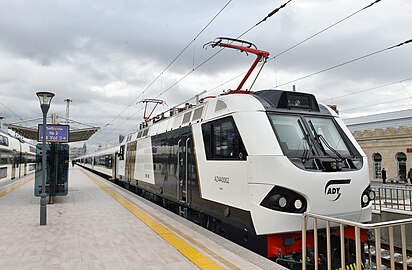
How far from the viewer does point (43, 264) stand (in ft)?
15.7

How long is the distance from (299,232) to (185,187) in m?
3.42

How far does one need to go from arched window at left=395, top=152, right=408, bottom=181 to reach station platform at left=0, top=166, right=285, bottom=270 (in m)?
23.8

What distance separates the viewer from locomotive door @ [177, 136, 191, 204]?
306 inches

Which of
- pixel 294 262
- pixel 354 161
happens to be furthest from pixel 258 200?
pixel 354 161

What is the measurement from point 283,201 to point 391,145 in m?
26.0

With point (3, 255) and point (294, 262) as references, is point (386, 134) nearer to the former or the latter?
point (294, 262)

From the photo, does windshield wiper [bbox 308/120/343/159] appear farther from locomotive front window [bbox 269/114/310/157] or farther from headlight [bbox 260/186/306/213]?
headlight [bbox 260/186/306/213]

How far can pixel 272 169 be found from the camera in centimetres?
496

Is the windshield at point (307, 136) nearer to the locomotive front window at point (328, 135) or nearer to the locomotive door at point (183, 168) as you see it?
the locomotive front window at point (328, 135)

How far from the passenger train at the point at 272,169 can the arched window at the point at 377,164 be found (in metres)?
25.4

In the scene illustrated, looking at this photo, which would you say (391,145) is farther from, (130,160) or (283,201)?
(283,201)

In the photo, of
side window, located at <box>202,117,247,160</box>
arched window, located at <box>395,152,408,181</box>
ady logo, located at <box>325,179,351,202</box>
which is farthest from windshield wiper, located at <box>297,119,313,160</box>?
arched window, located at <box>395,152,408,181</box>

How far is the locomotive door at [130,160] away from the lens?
14682 mm

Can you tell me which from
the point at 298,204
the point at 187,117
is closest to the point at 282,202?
the point at 298,204
